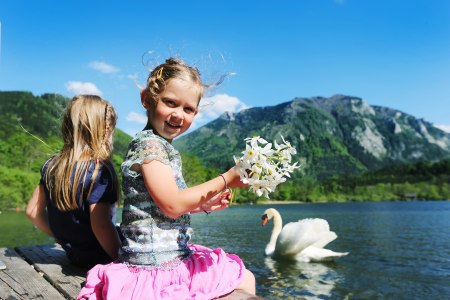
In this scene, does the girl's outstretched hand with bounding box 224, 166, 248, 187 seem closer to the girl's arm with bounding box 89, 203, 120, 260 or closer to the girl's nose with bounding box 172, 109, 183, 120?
the girl's nose with bounding box 172, 109, 183, 120

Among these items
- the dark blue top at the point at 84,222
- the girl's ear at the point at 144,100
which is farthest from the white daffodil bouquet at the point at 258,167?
the dark blue top at the point at 84,222

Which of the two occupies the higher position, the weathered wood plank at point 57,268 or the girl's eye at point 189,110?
the girl's eye at point 189,110

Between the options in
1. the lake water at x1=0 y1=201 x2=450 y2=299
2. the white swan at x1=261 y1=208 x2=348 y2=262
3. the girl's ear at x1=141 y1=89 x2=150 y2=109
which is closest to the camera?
the girl's ear at x1=141 y1=89 x2=150 y2=109

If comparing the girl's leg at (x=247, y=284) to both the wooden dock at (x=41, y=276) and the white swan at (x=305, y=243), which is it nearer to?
the wooden dock at (x=41, y=276)

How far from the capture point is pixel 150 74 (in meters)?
3.14

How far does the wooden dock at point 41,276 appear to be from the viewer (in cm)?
Result: 347

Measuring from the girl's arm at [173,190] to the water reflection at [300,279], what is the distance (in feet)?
24.7

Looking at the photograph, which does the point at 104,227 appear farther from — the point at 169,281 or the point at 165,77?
the point at 165,77

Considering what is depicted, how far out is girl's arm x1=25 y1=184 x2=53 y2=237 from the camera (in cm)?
413

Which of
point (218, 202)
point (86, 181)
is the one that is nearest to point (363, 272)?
point (86, 181)

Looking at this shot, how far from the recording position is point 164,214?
9.30 ft

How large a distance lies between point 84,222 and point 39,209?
2.14 ft

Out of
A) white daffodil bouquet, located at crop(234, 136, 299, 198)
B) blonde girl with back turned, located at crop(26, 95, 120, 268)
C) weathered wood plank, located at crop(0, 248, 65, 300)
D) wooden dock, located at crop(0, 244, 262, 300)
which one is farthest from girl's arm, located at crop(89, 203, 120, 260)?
white daffodil bouquet, located at crop(234, 136, 299, 198)

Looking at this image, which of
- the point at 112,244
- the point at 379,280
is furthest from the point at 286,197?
the point at 112,244
